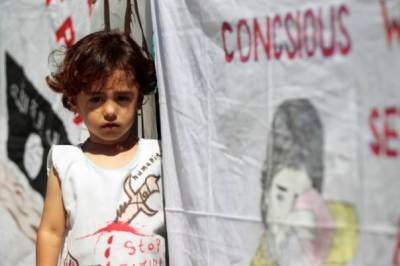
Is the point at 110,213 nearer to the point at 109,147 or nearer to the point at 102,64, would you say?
the point at 109,147

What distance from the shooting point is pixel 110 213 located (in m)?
1.68

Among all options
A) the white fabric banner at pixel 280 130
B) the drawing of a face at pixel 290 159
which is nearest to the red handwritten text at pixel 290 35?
the white fabric banner at pixel 280 130

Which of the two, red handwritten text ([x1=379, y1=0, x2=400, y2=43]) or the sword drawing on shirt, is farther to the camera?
the sword drawing on shirt

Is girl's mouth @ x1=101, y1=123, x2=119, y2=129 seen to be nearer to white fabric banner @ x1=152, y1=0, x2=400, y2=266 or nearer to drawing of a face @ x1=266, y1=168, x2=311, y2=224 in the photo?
white fabric banner @ x1=152, y1=0, x2=400, y2=266

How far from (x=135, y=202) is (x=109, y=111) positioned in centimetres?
24

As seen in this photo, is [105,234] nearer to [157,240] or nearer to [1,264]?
[157,240]

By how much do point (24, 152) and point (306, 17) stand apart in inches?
60.3

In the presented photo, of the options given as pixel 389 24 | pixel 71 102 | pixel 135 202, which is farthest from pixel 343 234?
pixel 71 102

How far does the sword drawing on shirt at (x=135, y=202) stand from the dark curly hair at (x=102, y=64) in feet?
0.79

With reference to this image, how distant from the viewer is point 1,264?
255 cm

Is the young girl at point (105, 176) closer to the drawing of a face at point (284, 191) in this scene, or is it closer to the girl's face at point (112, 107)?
the girl's face at point (112, 107)

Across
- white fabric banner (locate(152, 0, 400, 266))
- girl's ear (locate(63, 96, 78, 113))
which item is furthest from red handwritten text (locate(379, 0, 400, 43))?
girl's ear (locate(63, 96, 78, 113))

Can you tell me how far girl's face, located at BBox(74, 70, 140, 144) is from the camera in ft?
5.52

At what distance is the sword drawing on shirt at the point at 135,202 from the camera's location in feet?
5.53
